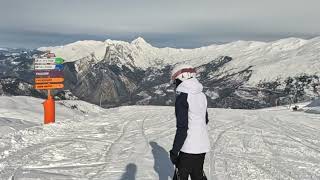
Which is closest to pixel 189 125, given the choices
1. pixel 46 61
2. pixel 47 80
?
pixel 46 61

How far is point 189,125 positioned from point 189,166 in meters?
0.67

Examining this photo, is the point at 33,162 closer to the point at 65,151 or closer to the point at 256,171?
the point at 65,151

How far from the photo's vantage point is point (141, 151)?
14.3m

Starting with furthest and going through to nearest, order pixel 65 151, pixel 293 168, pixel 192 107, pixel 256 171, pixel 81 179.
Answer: pixel 65 151, pixel 293 168, pixel 256 171, pixel 81 179, pixel 192 107

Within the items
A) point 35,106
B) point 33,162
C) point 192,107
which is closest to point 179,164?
point 192,107

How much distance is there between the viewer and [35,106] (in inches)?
2564

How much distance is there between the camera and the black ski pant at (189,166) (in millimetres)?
7066

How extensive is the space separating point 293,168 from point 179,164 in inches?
253

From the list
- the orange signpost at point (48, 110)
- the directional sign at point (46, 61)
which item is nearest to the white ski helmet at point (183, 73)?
the directional sign at point (46, 61)

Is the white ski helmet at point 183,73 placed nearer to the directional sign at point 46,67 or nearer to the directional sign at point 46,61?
the directional sign at point 46,61

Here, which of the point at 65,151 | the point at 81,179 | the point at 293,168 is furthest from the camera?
the point at 65,151

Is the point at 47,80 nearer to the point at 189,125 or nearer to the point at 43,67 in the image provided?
the point at 43,67

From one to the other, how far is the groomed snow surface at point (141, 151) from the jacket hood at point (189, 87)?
168 inches

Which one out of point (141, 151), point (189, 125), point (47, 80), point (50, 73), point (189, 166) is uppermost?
point (50, 73)
